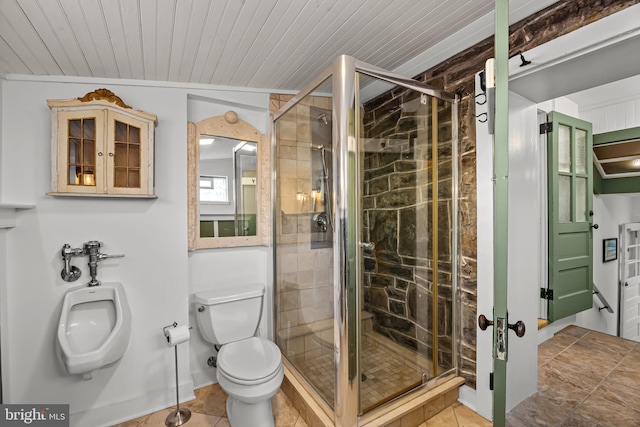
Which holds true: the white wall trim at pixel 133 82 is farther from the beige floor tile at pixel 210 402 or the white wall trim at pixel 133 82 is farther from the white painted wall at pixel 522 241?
the beige floor tile at pixel 210 402

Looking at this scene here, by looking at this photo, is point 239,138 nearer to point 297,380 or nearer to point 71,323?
point 71,323

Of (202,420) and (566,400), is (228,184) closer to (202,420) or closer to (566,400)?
(202,420)

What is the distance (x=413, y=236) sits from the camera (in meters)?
1.85

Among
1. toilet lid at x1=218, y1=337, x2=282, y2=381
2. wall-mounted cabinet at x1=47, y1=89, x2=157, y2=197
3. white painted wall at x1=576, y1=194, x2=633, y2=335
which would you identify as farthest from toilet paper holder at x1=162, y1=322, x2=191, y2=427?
white painted wall at x1=576, y1=194, x2=633, y2=335

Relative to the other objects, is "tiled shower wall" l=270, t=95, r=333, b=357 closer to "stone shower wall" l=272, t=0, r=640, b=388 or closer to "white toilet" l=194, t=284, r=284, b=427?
"white toilet" l=194, t=284, r=284, b=427

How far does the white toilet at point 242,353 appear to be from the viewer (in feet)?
5.00

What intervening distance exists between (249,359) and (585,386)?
86.8 inches

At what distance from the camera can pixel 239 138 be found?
89.7 inches

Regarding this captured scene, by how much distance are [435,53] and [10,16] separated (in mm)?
2231

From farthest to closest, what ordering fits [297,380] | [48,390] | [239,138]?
[239,138] → [297,380] → [48,390]

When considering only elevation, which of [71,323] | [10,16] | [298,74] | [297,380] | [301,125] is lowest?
[297,380]

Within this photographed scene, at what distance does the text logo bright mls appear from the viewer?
4.91 feet

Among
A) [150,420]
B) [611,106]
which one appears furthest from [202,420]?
[611,106]

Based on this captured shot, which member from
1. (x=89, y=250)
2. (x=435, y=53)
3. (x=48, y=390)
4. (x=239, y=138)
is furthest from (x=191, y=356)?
(x=435, y=53)
